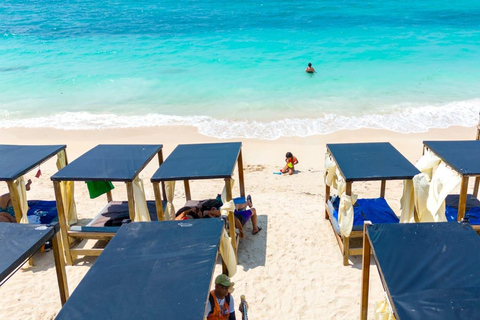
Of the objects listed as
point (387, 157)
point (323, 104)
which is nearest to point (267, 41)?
point (323, 104)

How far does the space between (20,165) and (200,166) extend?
128 inches

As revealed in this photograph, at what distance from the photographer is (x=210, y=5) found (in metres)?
57.6

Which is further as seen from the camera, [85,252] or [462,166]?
[85,252]

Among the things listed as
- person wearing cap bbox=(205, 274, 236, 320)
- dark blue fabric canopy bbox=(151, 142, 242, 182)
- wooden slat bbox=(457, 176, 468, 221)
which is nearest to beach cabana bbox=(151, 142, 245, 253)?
dark blue fabric canopy bbox=(151, 142, 242, 182)

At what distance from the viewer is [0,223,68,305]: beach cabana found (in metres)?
4.87

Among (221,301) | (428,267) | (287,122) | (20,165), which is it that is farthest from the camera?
(287,122)

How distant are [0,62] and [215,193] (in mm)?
26647

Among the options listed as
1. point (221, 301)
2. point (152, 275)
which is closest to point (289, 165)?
point (221, 301)

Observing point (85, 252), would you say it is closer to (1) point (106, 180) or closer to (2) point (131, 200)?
(2) point (131, 200)

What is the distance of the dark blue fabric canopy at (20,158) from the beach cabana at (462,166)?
720 cm

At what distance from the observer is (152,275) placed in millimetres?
4777

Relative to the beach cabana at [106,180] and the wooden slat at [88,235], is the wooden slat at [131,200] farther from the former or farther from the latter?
the wooden slat at [88,235]

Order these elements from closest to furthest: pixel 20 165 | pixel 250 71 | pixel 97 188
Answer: pixel 20 165 < pixel 97 188 < pixel 250 71

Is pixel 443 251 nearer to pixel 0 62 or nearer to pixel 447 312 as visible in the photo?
pixel 447 312
